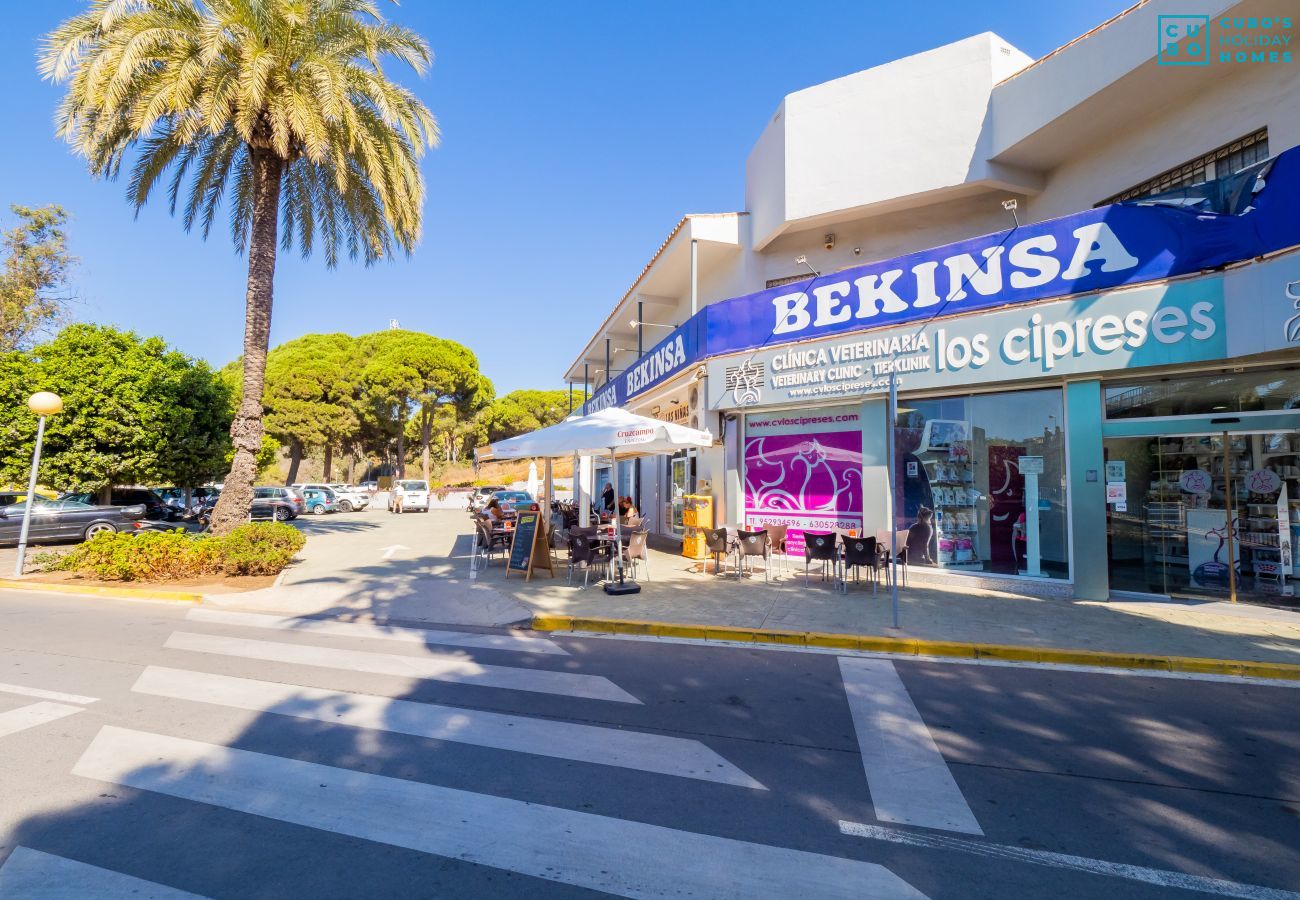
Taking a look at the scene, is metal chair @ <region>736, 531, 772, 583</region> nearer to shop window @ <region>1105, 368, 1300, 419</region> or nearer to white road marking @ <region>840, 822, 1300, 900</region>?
shop window @ <region>1105, 368, 1300, 419</region>

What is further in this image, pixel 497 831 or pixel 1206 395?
pixel 1206 395

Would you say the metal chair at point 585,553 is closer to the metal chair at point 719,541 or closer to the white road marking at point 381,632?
the metal chair at point 719,541

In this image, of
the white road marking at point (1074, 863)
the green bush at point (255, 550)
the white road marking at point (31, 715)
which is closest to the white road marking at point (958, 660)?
the white road marking at point (1074, 863)

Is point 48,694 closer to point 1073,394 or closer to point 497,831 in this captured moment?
point 497,831

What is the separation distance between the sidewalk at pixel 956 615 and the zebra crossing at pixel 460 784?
2.79 meters

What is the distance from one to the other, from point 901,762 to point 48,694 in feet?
22.7

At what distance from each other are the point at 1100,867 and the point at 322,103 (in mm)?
14723

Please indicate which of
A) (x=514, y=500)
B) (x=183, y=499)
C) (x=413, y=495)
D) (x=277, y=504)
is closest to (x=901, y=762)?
(x=514, y=500)

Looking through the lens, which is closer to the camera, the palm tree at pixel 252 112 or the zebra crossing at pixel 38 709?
the zebra crossing at pixel 38 709

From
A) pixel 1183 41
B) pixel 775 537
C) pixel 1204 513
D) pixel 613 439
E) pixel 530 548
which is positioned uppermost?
pixel 1183 41

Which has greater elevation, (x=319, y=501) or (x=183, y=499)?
(x=183, y=499)

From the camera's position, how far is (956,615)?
329 inches

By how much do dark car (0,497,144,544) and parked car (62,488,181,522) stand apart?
16 cm

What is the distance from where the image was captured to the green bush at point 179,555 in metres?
11.2
